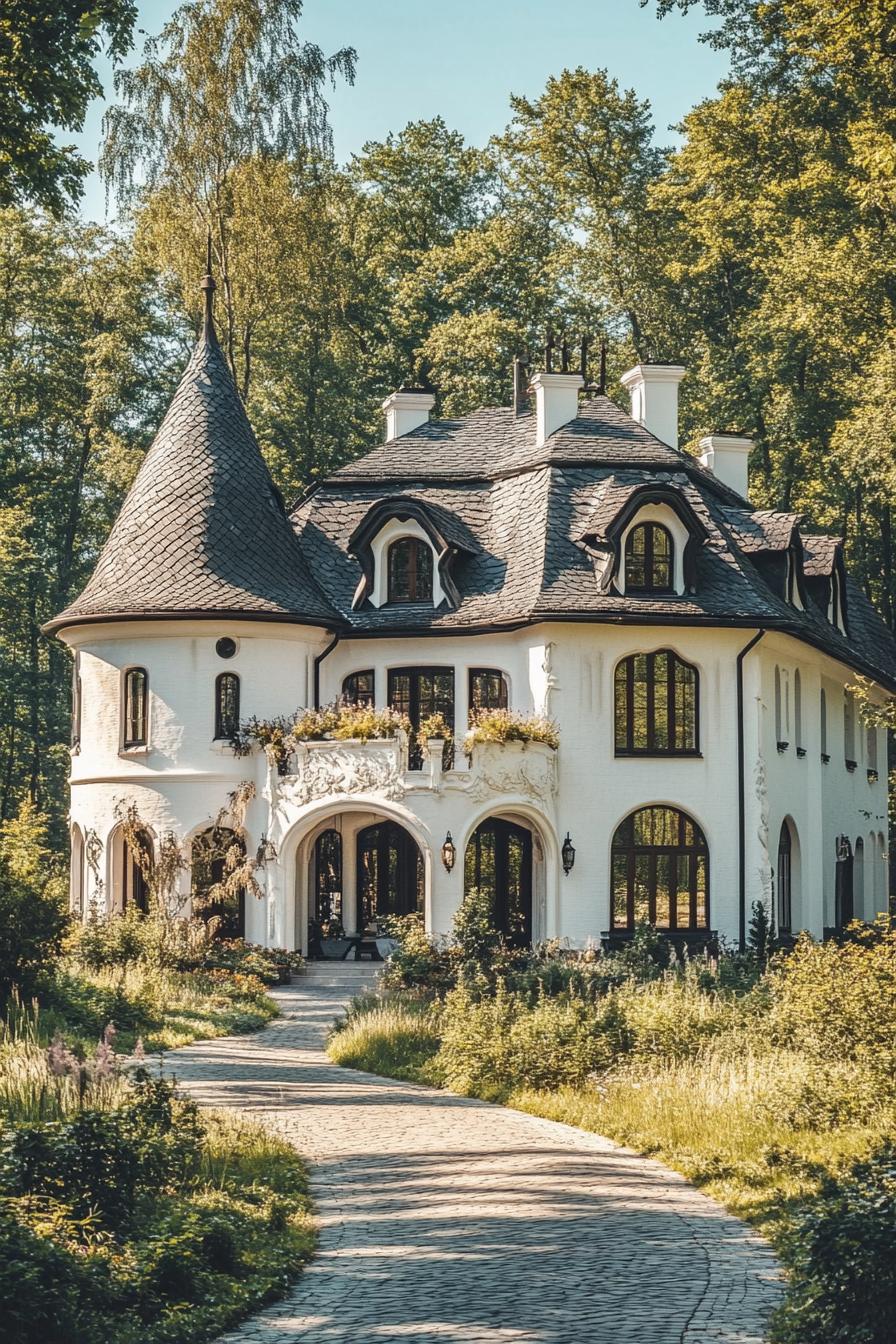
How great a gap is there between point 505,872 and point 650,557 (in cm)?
603

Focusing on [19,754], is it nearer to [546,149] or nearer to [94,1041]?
[546,149]

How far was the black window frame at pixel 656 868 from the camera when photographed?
3077 centimetres

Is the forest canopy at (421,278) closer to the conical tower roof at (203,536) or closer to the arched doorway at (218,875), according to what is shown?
the conical tower roof at (203,536)

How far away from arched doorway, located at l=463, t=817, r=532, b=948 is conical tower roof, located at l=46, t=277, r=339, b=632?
15.4 feet

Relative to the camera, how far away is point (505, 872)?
104 feet

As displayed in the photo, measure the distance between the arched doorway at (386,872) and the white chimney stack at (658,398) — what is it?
33.0ft

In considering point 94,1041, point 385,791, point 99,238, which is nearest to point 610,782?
point 385,791

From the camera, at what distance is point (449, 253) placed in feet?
161

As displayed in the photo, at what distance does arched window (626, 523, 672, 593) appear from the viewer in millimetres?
31484

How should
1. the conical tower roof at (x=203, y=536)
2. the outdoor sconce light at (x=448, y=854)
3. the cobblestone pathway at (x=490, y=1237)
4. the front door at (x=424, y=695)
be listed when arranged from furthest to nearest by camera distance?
the front door at (x=424, y=695), the conical tower roof at (x=203, y=536), the outdoor sconce light at (x=448, y=854), the cobblestone pathway at (x=490, y=1237)

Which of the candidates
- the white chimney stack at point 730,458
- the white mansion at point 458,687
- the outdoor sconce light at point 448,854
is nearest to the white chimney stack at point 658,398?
the white mansion at point 458,687

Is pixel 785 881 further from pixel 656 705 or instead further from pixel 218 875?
pixel 218 875

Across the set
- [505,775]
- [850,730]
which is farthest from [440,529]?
[850,730]

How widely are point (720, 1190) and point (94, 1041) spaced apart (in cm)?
854
